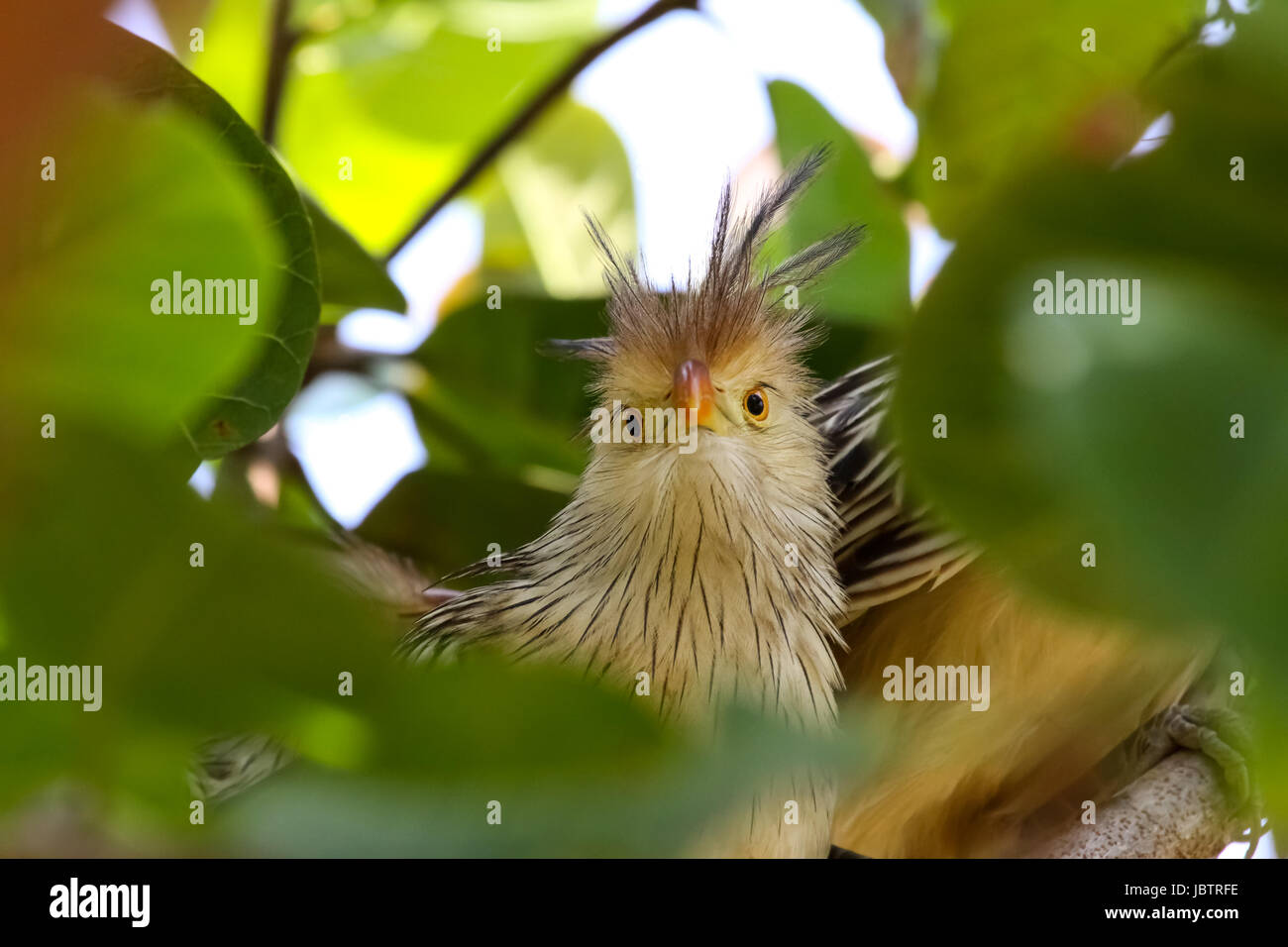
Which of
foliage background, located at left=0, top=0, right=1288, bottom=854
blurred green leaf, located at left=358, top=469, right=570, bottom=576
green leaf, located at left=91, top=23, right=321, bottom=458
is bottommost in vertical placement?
foliage background, located at left=0, top=0, right=1288, bottom=854

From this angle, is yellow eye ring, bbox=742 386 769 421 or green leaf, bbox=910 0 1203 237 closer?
green leaf, bbox=910 0 1203 237

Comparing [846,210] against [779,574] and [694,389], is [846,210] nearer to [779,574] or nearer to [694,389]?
[694,389]

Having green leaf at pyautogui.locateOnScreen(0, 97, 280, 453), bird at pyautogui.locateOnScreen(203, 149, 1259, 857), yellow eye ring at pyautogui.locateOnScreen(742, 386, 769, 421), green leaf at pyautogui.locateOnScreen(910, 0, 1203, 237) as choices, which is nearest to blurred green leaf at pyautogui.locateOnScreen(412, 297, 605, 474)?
bird at pyautogui.locateOnScreen(203, 149, 1259, 857)

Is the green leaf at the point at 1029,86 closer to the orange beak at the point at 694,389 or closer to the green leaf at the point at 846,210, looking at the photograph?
Answer: the green leaf at the point at 846,210

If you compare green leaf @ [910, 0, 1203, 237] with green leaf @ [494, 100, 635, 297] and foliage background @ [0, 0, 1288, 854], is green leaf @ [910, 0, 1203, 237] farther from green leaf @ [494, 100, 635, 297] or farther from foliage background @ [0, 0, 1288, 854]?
green leaf @ [494, 100, 635, 297]

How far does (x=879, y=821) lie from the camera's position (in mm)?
842

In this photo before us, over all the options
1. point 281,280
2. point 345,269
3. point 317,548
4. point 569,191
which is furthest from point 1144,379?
point 569,191

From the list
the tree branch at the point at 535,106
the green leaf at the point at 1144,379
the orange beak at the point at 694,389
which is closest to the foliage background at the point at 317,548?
the green leaf at the point at 1144,379

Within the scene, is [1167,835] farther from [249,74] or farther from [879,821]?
[249,74]

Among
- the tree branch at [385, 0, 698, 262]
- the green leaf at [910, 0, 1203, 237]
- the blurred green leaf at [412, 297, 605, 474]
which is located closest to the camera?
the green leaf at [910, 0, 1203, 237]

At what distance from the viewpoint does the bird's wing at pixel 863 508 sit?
797 millimetres

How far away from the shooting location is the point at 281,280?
56cm

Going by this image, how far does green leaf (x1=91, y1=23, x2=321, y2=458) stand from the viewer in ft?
1.60

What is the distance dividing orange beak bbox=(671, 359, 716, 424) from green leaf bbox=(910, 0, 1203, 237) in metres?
0.21
